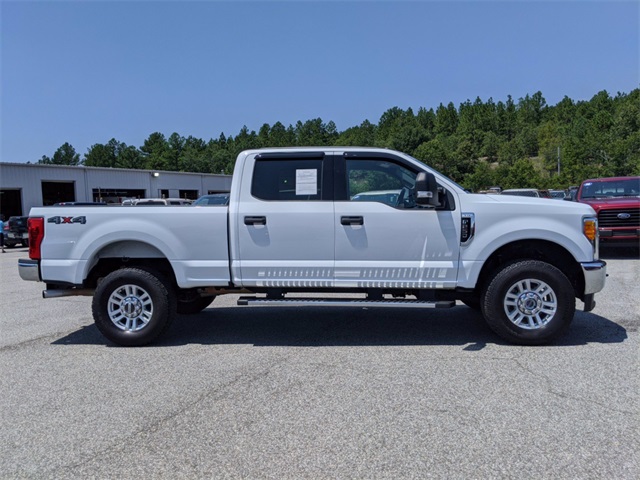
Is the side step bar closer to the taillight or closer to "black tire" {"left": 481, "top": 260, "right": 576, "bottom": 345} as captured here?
"black tire" {"left": 481, "top": 260, "right": 576, "bottom": 345}

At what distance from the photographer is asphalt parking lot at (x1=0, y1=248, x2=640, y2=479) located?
329 cm

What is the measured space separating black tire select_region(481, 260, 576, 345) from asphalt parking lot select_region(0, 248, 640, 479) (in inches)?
8.0

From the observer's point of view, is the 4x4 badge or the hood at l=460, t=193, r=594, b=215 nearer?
the hood at l=460, t=193, r=594, b=215

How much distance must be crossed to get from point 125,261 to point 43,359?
136 cm

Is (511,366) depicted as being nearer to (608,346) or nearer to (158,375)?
(608,346)

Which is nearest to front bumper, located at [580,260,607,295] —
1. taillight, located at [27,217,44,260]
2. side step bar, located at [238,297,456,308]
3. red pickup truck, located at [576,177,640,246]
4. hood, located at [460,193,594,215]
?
hood, located at [460,193,594,215]

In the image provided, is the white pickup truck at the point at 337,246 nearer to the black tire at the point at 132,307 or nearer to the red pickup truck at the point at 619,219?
the black tire at the point at 132,307

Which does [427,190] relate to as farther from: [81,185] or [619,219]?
[81,185]

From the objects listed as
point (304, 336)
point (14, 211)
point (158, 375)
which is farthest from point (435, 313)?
point (14, 211)

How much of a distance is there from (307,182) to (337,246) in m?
0.79

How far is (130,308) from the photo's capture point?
19.6 ft

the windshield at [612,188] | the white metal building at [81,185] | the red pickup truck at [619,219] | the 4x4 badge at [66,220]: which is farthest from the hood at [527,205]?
the white metal building at [81,185]

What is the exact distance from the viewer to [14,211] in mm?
41000

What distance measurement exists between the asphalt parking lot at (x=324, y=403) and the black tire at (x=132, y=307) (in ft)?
0.68
